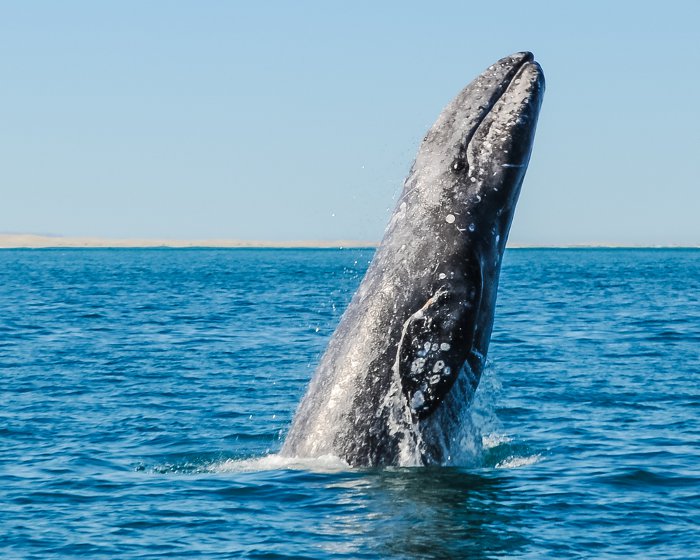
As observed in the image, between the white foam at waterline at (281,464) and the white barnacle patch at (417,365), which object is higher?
the white barnacle patch at (417,365)

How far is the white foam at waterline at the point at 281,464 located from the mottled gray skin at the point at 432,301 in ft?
0.29

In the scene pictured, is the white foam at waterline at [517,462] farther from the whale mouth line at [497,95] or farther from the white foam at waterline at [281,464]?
the whale mouth line at [497,95]

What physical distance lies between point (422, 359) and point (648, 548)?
8.64 ft

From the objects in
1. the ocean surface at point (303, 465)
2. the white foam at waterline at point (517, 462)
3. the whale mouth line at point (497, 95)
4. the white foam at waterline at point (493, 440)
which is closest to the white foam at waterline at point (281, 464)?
the ocean surface at point (303, 465)

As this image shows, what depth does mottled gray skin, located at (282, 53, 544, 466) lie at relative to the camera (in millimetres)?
11078

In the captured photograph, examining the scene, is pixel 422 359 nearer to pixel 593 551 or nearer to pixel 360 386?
pixel 360 386

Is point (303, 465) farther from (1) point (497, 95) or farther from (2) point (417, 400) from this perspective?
(1) point (497, 95)

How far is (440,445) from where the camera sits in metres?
11.6

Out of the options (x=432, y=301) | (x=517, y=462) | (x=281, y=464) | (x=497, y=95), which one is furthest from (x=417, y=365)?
(x=517, y=462)

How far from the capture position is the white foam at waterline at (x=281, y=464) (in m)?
11.5

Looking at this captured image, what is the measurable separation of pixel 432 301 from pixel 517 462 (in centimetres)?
358

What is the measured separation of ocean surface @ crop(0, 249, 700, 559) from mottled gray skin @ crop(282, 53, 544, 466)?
422 mm

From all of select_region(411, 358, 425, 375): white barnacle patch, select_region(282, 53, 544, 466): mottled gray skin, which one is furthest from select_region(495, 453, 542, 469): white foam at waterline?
select_region(411, 358, 425, 375): white barnacle patch

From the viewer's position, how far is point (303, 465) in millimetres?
11891
